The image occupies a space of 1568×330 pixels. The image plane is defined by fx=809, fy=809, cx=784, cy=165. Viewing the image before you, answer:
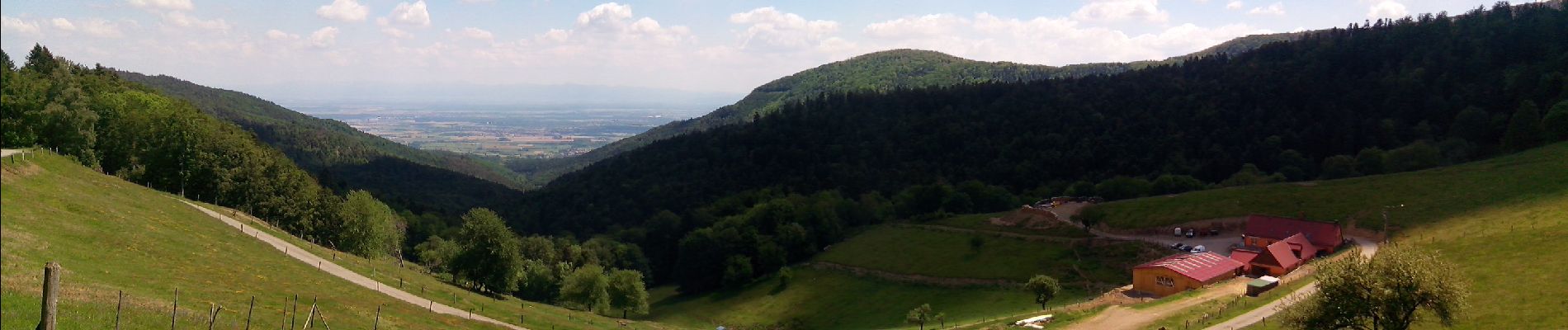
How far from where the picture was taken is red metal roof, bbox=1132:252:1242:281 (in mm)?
62625

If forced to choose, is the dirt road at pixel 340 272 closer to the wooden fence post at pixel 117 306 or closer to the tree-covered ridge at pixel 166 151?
the tree-covered ridge at pixel 166 151

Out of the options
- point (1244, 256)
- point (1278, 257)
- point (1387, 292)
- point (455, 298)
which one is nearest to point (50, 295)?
point (455, 298)

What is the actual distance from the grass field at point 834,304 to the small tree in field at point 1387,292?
2994 centimetres

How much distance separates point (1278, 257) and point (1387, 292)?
3785 centimetres

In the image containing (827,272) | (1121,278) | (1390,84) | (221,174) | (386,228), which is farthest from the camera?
(1390,84)

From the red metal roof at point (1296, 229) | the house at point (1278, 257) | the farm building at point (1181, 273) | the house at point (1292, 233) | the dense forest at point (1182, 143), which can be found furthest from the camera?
the dense forest at point (1182, 143)

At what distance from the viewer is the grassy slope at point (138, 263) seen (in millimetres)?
24331

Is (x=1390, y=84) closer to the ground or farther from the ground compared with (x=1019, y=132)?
farther from the ground

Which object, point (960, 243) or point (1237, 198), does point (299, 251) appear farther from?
point (1237, 198)

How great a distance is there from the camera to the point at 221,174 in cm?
6700

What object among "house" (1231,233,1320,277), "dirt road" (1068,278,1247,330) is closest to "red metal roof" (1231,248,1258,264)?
"house" (1231,233,1320,277)

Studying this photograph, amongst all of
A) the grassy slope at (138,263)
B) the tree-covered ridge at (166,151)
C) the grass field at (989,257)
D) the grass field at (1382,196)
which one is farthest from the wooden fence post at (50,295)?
the grass field at (1382,196)

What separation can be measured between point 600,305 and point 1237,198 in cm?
7305

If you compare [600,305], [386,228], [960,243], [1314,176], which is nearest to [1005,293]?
[960,243]
